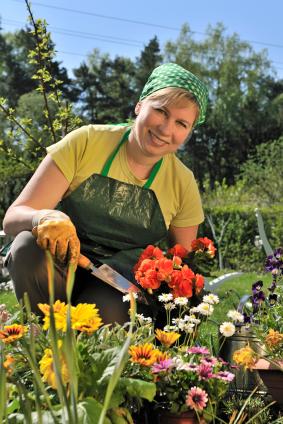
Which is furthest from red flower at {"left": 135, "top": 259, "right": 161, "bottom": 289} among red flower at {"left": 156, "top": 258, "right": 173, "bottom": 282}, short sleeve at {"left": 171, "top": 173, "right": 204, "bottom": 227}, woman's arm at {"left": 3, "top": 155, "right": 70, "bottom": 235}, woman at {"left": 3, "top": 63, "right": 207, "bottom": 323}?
short sleeve at {"left": 171, "top": 173, "right": 204, "bottom": 227}

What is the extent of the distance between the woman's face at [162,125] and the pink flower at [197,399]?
106 centimetres

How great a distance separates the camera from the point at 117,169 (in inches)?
89.7

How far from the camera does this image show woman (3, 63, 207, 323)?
203cm

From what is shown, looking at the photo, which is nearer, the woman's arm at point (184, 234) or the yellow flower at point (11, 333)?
the yellow flower at point (11, 333)

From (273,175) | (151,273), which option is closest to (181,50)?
(273,175)

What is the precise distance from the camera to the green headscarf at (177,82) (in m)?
2.09

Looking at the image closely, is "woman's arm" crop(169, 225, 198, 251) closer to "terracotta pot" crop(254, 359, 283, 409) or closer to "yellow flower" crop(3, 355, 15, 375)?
"terracotta pot" crop(254, 359, 283, 409)

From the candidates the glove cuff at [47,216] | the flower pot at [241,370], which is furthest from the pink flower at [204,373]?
the glove cuff at [47,216]

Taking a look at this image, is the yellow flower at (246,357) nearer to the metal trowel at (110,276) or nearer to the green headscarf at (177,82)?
the metal trowel at (110,276)

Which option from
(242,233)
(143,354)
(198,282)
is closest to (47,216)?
(198,282)

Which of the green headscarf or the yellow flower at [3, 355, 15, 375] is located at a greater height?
the green headscarf

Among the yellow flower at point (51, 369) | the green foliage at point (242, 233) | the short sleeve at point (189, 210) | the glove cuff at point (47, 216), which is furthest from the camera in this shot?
the green foliage at point (242, 233)

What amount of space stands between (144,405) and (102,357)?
0.80ft

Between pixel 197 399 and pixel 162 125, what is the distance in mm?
1093
